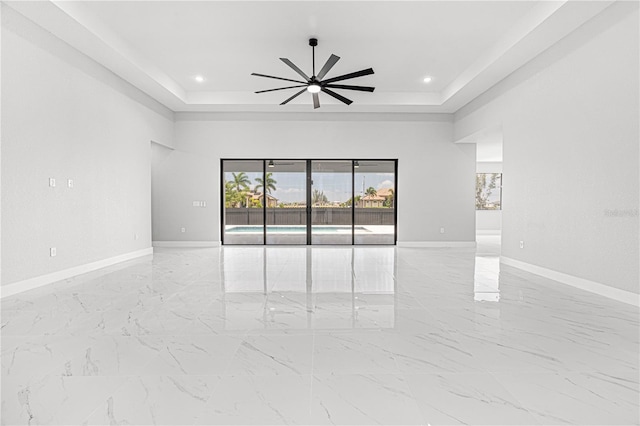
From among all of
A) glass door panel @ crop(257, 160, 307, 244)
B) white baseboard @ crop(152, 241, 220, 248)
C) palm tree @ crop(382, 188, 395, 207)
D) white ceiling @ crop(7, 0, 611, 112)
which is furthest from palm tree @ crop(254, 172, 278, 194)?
palm tree @ crop(382, 188, 395, 207)

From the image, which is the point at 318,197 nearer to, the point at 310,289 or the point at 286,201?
the point at 286,201

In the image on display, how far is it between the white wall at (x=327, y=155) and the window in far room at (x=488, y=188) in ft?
19.0

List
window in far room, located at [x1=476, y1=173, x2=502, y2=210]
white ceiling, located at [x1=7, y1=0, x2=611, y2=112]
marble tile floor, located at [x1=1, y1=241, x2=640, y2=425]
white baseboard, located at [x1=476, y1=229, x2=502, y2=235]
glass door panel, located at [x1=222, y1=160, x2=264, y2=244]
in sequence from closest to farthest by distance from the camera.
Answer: marble tile floor, located at [x1=1, y1=241, x2=640, y2=425], white ceiling, located at [x1=7, y1=0, x2=611, y2=112], glass door panel, located at [x1=222, y1=160, x2=264, y2=244], white baseboard, located at [x1=476, y1=229, x2=502, y2=235], window in far room, located at [x1=476, y1=173, x2=502, y2=210]

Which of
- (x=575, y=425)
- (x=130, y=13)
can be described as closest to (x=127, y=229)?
(x=130, y=13)

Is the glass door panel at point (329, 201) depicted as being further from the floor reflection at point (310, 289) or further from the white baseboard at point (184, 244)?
the white baseboard at point (184, 244)

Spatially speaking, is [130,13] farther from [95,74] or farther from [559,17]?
→ [559,17]

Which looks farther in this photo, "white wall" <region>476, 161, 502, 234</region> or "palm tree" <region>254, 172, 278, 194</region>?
"white wall" <region>476, 161, 502, 234</region>

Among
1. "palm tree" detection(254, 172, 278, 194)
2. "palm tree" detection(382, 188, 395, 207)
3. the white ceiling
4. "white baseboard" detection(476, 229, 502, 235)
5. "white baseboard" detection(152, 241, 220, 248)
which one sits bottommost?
"white baseboard" detection(476, 229, 502, 235)

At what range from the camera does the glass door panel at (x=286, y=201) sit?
10.3 m

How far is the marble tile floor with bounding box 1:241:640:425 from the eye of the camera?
6.45 feet

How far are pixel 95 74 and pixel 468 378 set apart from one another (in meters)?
6.95

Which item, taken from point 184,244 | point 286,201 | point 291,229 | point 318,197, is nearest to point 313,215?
point 318,197

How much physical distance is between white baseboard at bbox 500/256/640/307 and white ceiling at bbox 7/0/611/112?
3320mm

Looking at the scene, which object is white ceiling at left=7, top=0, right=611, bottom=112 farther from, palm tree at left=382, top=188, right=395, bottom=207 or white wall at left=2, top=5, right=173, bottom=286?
palm tree at left=382, top=188, right=395, bottom=207
